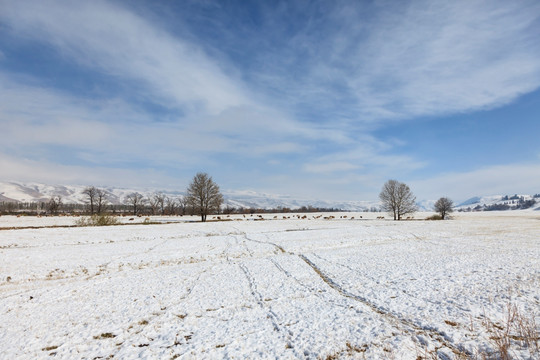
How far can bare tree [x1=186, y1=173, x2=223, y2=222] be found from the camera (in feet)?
202

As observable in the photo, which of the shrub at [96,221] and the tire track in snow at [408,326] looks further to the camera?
the shrub at [96,221]

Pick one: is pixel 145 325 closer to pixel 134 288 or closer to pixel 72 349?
pixel 72 349

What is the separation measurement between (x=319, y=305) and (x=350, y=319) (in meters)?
1.58

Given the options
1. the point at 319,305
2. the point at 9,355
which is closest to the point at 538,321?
the point at 319,305

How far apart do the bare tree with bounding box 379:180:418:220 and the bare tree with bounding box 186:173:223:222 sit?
159 ft

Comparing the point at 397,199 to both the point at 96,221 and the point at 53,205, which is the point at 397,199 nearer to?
the point at 96,221

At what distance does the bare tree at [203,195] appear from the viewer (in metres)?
61.4

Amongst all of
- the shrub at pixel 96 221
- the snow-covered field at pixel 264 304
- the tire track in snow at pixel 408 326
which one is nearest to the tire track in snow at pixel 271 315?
the snow-covered field at pixel 264 304

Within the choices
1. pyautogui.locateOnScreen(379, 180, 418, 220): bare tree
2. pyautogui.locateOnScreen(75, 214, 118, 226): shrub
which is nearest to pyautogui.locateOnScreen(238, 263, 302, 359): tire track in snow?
pyautogui.locateOnScreen(75, 214, 118, 226): shrub

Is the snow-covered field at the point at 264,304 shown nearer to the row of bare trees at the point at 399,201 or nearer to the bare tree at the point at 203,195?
the bare tree at the point at 203,195

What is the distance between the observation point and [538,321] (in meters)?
7.52

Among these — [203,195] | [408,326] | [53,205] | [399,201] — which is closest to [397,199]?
[399,201]

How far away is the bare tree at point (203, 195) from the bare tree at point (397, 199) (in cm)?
4832

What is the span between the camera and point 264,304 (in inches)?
387
